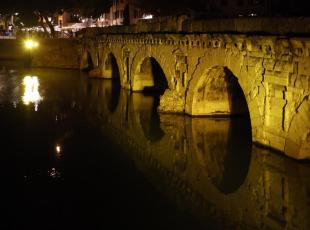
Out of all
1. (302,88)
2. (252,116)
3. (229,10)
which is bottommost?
(252,116)

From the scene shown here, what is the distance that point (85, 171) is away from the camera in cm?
1441

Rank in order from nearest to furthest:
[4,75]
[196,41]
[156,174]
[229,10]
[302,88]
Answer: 1. [302,88]
2. [156,174]
3. [196,41]
4. [229,10]
5. [4,75]

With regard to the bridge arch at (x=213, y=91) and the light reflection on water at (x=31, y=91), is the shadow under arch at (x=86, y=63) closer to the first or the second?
the light reflection on water at (x=31, y=91)

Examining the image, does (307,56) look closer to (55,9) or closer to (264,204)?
(264,204)

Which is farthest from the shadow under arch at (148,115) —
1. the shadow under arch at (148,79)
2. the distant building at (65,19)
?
the distant building at (65,19)

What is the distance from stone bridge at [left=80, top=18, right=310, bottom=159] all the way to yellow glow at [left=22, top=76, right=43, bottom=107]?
5.55m

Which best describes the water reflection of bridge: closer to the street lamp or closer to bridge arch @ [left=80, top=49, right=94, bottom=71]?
bridge arch @ [left=80, top=49, right=94, bottom=71]

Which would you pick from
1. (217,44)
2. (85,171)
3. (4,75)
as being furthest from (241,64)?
(4,75)

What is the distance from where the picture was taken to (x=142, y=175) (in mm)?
14062

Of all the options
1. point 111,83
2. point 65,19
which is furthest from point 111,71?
point 65,19

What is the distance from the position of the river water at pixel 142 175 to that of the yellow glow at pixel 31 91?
334cm

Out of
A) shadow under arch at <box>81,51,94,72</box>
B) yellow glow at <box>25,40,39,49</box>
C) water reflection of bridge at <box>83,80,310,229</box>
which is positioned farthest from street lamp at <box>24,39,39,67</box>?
water reflection of bridge at <box>83,80,310,229</box>

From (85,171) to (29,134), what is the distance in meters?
5.30

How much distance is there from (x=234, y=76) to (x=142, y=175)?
7.38 meters
